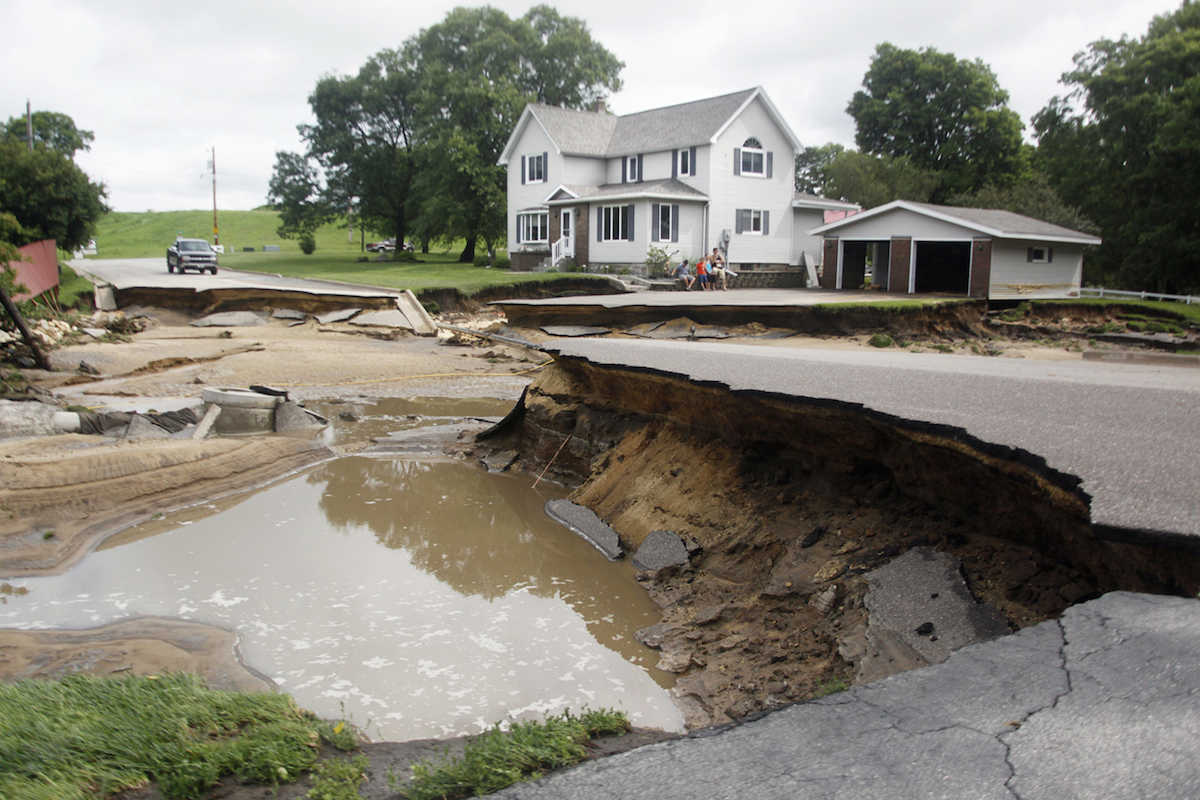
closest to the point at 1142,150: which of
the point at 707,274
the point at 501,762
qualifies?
the point at 707,274

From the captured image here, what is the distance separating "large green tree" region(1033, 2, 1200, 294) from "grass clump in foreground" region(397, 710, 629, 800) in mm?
38723

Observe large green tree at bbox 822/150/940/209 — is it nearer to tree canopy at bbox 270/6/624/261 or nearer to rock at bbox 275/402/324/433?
tree canopy at bbox 270/6/624/261

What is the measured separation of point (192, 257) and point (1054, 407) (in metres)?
41.3

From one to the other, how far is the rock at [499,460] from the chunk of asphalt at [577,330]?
34.4ft

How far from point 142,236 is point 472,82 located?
62.9 metres

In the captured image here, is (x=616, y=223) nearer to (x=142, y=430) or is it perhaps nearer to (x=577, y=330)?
(x=577, y=330)

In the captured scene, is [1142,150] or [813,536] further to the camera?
[1142,150]

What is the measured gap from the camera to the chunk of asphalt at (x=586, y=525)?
9.00 meters

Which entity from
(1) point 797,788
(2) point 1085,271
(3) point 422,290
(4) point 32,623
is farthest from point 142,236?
(1) point 797,788

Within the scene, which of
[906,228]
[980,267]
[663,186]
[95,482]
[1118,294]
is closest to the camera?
[95,482]

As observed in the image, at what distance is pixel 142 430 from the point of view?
1295 cm

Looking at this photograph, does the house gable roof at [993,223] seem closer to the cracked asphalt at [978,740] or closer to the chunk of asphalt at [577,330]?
the chunk of asphalt at [577,330]

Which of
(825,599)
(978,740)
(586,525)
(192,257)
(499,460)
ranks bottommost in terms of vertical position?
(586,525)

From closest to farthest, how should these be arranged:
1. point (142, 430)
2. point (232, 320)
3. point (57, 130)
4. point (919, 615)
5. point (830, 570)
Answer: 1. point (919, 615)
2. point (830, 570)
3. point (142, 430)
4. point (232, 320)
5. point (57, 130)
